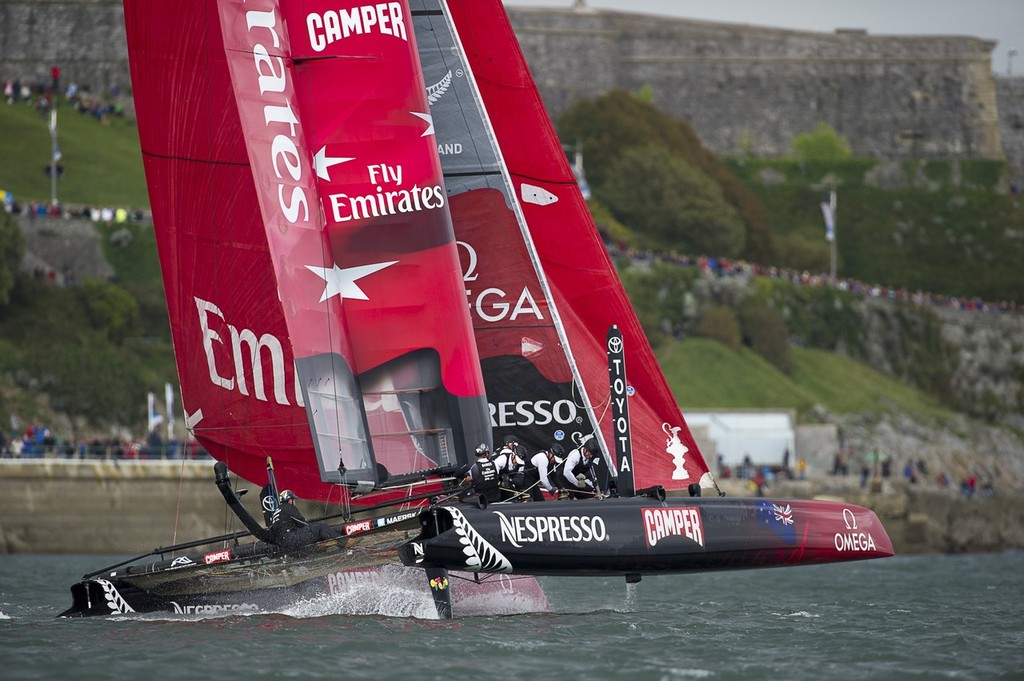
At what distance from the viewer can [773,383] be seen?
46.9 meters

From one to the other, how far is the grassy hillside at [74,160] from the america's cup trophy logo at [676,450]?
34.4 meters

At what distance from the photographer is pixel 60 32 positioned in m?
65.8

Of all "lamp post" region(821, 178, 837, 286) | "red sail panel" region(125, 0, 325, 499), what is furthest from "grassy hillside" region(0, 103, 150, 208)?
"red sail panel" region(125, 0, 325, 499)

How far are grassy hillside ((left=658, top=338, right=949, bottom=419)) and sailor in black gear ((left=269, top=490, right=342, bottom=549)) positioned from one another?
2703cm

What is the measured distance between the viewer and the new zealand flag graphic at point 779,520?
15961mm

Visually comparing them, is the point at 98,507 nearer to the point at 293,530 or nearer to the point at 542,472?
the point at 293,530

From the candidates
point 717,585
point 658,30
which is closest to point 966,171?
point 658,30

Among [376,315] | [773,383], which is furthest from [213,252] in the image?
[773,383]

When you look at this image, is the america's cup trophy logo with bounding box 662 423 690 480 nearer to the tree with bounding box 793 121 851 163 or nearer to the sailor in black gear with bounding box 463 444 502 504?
the sailor in black gear with bounding box 463 444 502 504

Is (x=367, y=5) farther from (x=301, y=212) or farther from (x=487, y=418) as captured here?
(x=487, y=418)

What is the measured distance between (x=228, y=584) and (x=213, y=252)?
3223 mm

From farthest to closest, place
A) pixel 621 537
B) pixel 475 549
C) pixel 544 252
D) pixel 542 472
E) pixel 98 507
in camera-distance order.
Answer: pixel 98 507 → pixel 544 252 → pixel 542 472 → pixel 621 537 → pixel 475 549

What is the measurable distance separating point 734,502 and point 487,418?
243 centimetres

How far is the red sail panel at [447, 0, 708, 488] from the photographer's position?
17609 mm
